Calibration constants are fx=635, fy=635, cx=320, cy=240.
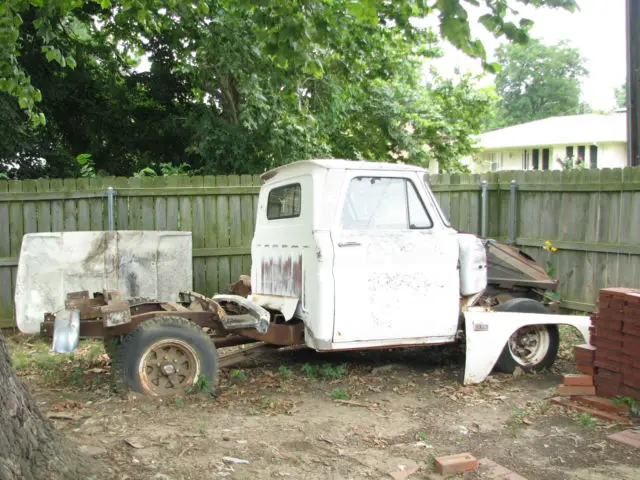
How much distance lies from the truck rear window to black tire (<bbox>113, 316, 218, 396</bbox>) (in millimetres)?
1546

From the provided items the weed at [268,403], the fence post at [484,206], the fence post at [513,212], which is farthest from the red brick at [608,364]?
the fence post at [484,206]

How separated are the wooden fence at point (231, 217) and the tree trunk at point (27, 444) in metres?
5.23

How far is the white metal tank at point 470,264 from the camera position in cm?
614

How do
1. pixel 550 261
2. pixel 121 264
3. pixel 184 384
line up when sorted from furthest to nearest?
pixel 550 261
pixel 121 264
pixel 184 384

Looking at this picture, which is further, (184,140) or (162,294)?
(184,140)

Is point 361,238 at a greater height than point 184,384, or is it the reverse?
point 361,238

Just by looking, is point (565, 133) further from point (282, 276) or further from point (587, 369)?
point (282, 276)

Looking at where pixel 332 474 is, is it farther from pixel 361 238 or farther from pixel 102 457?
pixel 361 238

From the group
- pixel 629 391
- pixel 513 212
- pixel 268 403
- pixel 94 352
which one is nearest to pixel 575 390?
pixel 629 391

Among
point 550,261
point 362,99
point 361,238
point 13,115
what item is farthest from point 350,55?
point 361,238

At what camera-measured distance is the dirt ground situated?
4.02 m

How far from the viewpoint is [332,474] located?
3910 mm

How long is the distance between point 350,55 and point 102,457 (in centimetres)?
915

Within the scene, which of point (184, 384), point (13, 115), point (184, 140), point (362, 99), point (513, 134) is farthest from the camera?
point (513, 134)
